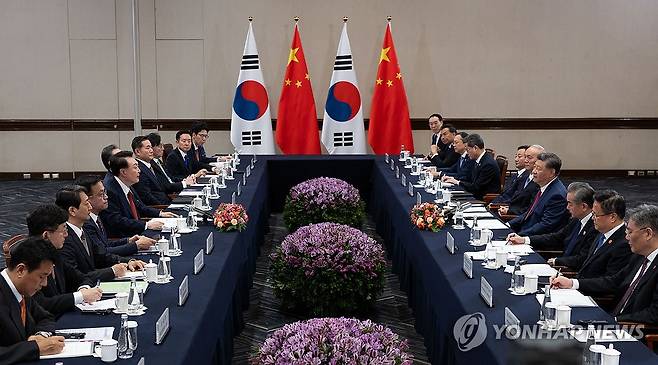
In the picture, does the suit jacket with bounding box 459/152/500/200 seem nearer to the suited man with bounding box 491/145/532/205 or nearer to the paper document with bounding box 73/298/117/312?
the suited man with bounding box 491/145/532/205

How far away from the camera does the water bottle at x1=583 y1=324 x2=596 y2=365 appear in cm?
309

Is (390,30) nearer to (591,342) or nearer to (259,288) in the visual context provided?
(259,288)

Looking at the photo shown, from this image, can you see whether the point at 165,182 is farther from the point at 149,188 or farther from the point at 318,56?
the point at 318,56

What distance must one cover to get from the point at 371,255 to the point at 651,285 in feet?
7.01

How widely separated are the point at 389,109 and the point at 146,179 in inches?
184

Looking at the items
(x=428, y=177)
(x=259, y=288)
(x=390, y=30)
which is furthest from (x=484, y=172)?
(x=390, y=30)

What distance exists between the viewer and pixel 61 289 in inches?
164

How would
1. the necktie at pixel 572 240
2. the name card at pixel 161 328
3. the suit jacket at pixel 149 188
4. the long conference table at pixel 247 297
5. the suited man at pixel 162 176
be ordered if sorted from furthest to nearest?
the suited man at pixel 162 176 → the suit jacket at pixel 149 188 → the necktie at pixel 572 240 → the long conference table at pixel 247 297 → the name card at pixel 161 328

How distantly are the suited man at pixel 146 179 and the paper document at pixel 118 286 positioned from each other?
3064 millimetres

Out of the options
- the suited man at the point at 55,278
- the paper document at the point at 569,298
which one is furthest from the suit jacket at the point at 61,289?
the paper document at the point at 569,298

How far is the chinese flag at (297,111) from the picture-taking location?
36.9 feet

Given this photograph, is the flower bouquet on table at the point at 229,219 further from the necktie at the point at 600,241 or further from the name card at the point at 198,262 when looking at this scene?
the necktie at the point at 600,241

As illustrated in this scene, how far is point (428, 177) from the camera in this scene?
787cm

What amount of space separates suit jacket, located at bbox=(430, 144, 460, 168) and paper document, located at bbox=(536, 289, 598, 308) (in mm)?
5322
